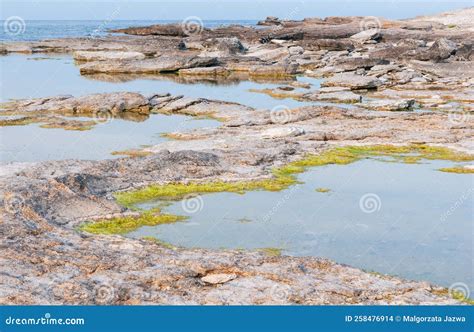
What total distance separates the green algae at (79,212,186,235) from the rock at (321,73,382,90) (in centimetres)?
3095

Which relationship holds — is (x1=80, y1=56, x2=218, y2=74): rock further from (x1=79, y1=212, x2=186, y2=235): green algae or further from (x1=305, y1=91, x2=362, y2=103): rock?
(x1=79, y1=212, x2=186, y2=235): green algae

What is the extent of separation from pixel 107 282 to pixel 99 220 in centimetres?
464

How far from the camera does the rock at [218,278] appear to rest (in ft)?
39.9

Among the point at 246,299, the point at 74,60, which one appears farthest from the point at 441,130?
the point at 74,60

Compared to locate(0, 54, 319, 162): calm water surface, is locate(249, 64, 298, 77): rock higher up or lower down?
higher up

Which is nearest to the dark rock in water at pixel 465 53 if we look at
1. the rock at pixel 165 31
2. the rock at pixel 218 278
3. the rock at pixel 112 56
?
the rock at pixel 112 56

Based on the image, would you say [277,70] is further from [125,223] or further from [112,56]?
[125,223]

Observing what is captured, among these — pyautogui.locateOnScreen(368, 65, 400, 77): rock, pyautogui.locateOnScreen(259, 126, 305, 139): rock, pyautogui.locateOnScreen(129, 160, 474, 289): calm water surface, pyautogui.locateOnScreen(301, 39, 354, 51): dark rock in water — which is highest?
pyautogui.locateOnScreen(301, 39, 354, 51): dark rock in water

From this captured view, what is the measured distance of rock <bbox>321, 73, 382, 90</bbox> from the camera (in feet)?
151

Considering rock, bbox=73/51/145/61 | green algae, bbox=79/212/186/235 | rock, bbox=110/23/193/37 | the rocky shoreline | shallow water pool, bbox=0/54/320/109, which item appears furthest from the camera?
rock, bbox=110/23/193/37

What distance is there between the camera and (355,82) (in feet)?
152

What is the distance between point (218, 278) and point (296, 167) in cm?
1071

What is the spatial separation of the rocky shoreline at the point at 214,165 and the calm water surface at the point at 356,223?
4.13 ft

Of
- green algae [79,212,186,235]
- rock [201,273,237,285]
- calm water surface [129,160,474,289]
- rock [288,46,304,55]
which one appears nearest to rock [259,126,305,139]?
calm water surface [129,160,474,289]
